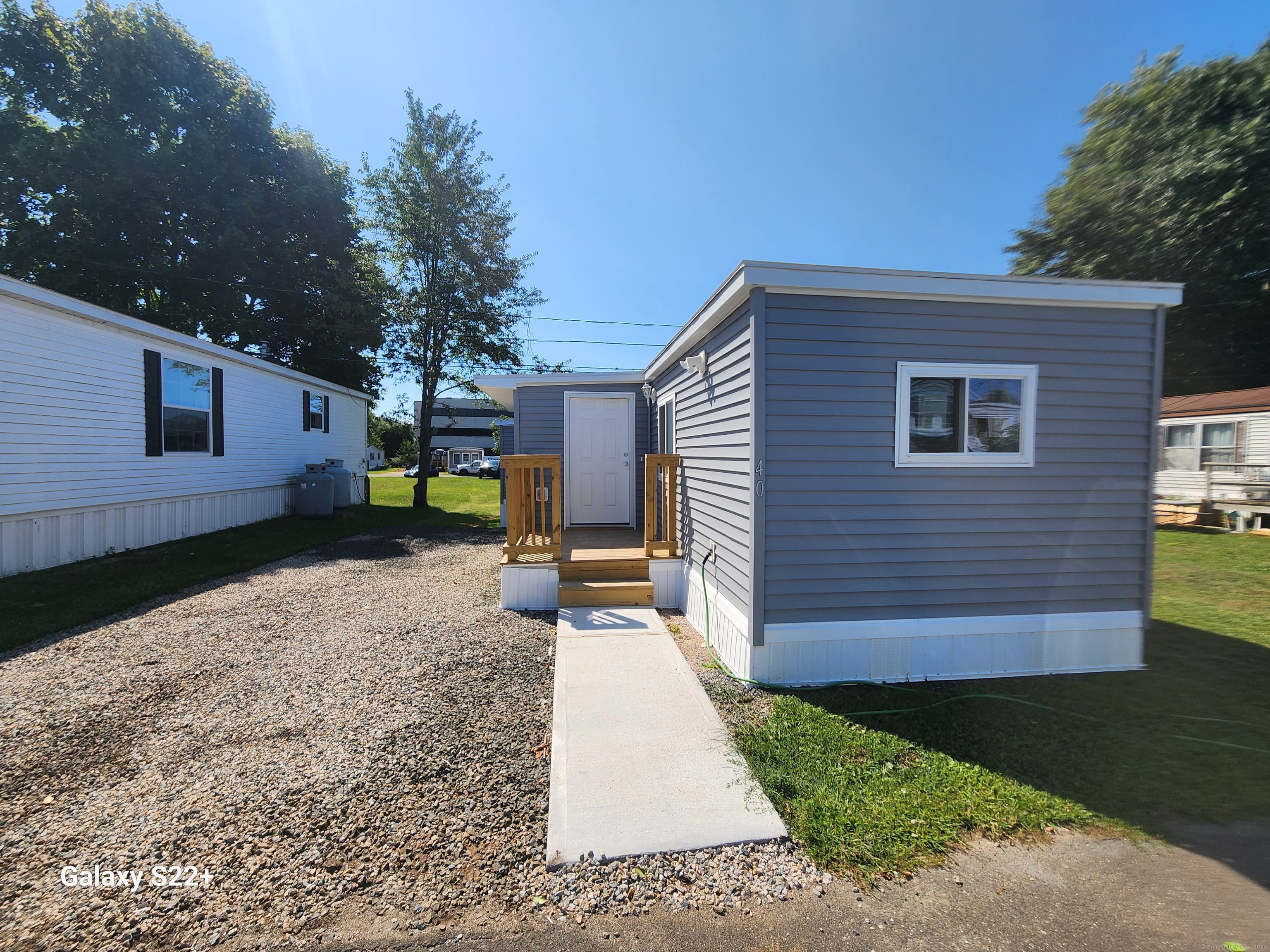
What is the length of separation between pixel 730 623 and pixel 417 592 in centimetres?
379

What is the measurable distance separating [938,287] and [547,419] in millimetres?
6024

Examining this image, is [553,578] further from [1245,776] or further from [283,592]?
[1245,776]

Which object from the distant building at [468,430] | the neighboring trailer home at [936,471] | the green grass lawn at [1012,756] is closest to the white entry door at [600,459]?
the neighboring trailer home at [936,471]

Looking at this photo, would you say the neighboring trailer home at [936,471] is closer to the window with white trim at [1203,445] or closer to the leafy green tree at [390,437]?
the window with white trim at [1203,445]

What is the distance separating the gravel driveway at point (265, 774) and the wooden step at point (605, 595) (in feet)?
1.87

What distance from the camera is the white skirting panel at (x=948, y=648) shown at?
11.8 ft

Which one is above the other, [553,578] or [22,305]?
[22,305]

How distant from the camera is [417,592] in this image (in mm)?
5824

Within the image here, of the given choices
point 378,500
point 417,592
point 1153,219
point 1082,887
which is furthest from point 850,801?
point 1153,219

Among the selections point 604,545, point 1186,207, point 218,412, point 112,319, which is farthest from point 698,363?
point 1186,207

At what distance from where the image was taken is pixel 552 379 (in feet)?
26.8

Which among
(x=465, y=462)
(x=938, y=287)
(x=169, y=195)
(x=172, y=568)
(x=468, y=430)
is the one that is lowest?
(x=172, y=568)

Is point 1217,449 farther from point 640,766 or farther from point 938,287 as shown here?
point 640,766

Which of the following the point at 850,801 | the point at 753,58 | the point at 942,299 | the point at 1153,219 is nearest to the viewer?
the point at 850,801
